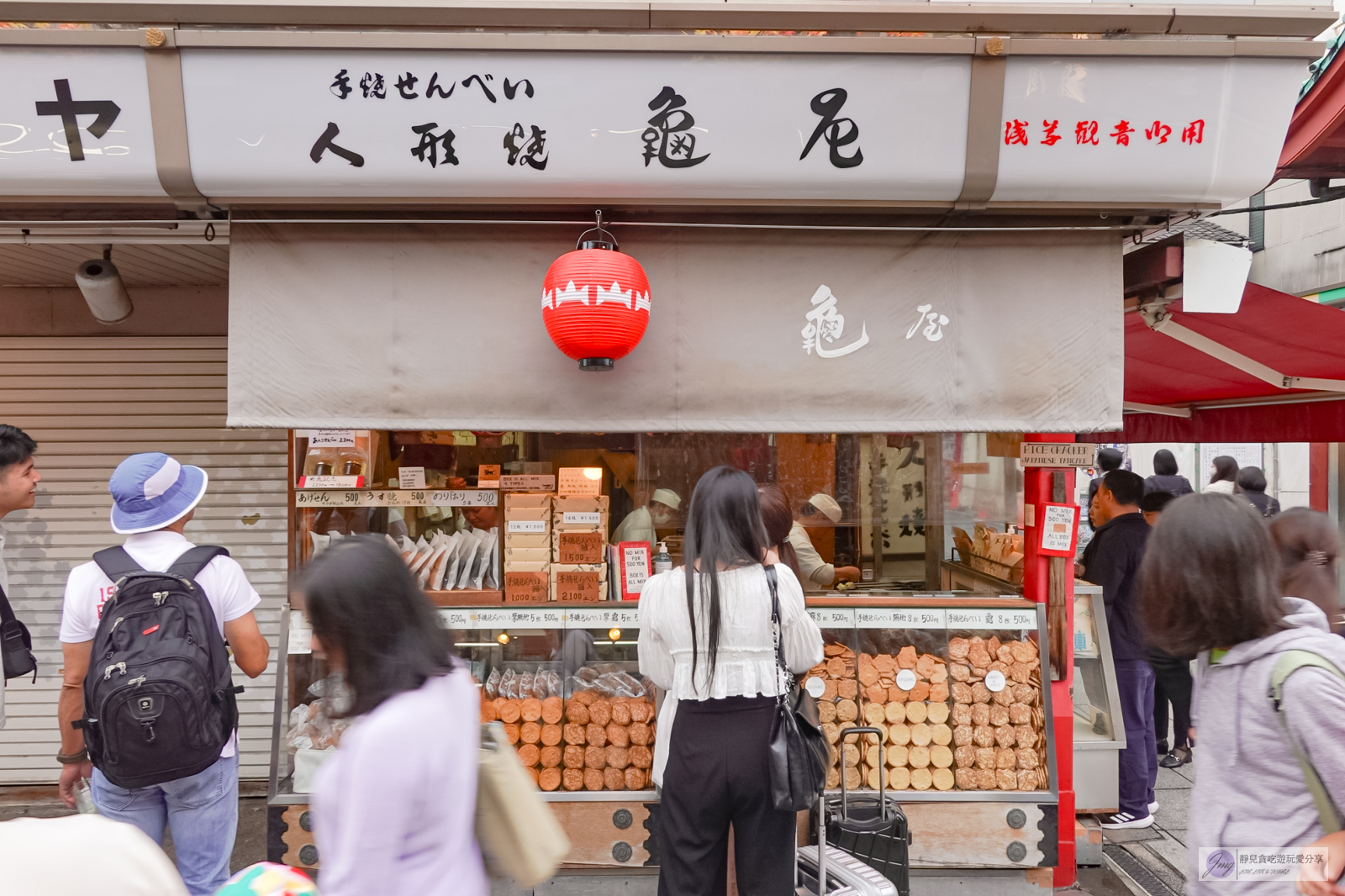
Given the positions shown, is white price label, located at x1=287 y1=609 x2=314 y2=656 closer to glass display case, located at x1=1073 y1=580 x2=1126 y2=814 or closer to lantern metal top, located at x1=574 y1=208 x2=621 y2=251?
lantern metal top, located at x1=574 y1=208 x2=621 y2=251

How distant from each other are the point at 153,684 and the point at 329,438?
6.96 ft

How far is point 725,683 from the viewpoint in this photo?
10.6 ft

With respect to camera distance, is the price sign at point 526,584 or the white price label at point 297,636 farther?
the price sign at point 526,584

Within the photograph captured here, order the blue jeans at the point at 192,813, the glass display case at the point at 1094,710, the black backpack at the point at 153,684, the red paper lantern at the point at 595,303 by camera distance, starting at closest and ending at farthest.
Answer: the black backpack at the point at 153,684 < the blue jeans at the point at 192,813 < the red paper lantern at the point at 595,303 < the glass display case at the point at 1094,710

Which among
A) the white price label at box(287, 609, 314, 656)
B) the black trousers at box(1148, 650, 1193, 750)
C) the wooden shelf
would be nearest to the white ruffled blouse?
the wooden shelf

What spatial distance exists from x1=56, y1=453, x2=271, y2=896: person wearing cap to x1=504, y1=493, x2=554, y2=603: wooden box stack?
169 cm

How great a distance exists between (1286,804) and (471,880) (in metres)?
2.20

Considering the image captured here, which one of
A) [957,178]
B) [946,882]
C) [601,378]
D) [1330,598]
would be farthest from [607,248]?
[946,882]

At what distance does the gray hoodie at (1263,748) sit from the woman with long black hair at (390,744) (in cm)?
209

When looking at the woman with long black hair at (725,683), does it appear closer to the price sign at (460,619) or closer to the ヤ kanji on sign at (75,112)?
the price sign at (460,619)

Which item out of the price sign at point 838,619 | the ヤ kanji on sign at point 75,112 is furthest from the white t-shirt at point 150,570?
the price sign at point 838,619

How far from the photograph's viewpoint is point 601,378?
4184 mm

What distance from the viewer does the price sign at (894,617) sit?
4648mm

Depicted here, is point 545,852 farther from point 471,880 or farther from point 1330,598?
point 1330,598
